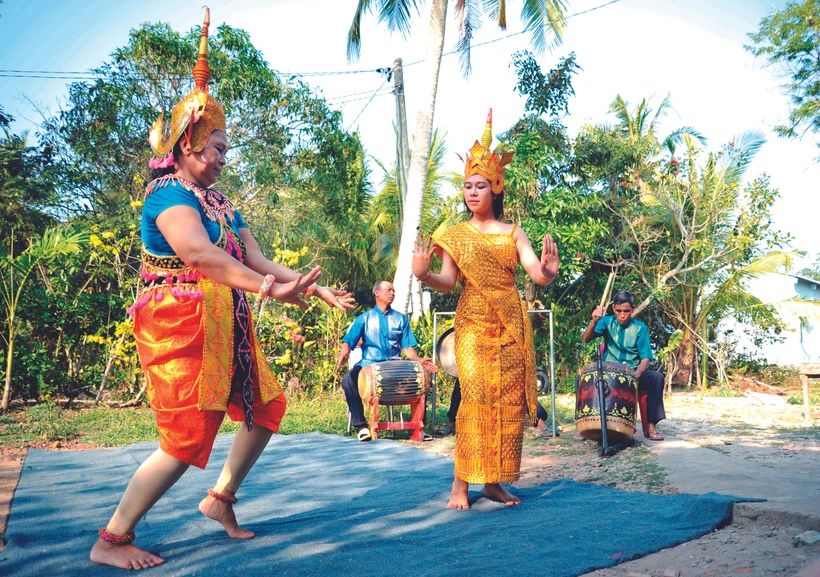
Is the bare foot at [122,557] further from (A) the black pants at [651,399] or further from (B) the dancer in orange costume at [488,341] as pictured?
(A) the black pants at [651,399]

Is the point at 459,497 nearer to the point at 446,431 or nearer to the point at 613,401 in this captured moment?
the point at 613,401

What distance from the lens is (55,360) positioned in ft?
31.8

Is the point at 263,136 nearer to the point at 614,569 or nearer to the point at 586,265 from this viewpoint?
the point at 586,265

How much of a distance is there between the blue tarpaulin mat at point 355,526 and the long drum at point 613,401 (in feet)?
4.68

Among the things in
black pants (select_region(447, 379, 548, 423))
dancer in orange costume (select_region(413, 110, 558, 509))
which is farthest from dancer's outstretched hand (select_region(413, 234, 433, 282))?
black pants (select_region(447, 379, 548, 423))

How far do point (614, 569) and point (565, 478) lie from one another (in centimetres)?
220

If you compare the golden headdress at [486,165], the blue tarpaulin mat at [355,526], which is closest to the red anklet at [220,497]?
the blue tarpaulin mat at [355,526]

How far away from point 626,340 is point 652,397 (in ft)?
2.18

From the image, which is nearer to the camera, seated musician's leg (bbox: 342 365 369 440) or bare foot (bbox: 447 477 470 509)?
bare foot (bbox: 447 477 470 509)

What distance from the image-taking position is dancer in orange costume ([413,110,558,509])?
418 centimetres

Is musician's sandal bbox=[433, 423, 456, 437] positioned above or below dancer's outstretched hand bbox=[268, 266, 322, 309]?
below

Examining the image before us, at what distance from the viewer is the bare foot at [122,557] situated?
296 centimetres

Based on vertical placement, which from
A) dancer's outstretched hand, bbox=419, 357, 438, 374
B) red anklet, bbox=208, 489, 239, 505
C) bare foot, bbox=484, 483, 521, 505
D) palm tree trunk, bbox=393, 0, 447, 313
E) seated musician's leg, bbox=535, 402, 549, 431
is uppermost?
palm tree trunk, bbox=393, 0, 447, 313

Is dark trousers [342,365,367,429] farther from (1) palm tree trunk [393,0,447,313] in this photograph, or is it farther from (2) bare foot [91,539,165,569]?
(2) bare foot [91,539,165,569]
